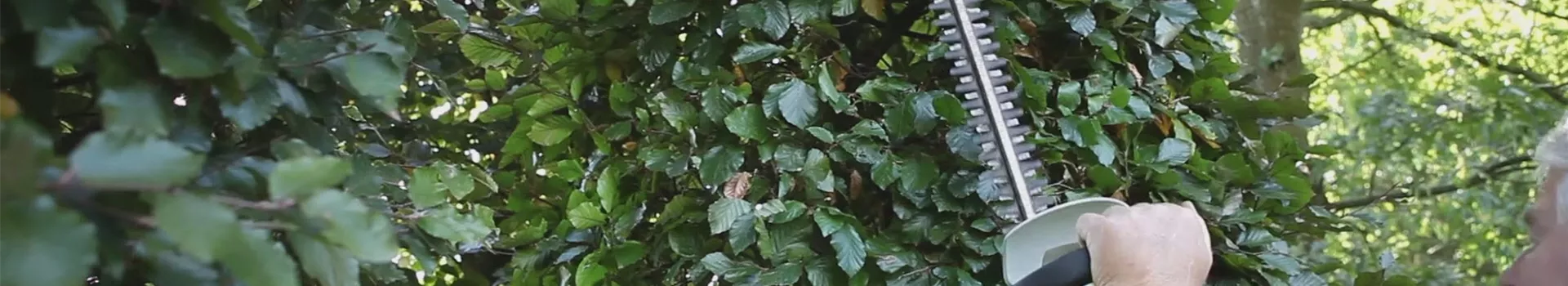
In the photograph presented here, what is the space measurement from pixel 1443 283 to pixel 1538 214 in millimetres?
1705

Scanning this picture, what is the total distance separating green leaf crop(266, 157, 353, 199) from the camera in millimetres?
345

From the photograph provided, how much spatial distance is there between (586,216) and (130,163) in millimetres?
668

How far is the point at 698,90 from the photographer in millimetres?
932

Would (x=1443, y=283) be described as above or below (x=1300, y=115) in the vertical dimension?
below

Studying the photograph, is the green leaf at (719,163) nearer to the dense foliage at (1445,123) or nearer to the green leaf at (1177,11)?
the green leaf at (1177,11)

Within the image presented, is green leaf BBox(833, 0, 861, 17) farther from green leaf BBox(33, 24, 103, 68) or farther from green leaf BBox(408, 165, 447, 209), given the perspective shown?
green leaf BBox(33, 24, 103, 68)

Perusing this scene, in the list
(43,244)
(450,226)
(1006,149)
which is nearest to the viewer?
(43,244)

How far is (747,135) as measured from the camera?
2.91ft

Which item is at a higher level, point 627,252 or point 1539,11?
point 627,252

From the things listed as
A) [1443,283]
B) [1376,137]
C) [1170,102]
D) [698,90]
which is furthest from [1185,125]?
[1376,137]

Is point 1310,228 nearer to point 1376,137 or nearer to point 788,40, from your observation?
point 788,40

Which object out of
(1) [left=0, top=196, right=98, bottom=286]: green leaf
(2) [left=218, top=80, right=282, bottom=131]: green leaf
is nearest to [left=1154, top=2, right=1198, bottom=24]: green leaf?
(2) [left=218, top=80, right=282, bottom=131]: green leaf

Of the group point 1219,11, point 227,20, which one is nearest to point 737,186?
point 1219,11

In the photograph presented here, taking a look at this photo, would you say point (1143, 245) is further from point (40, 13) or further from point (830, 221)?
point (40, 13)
